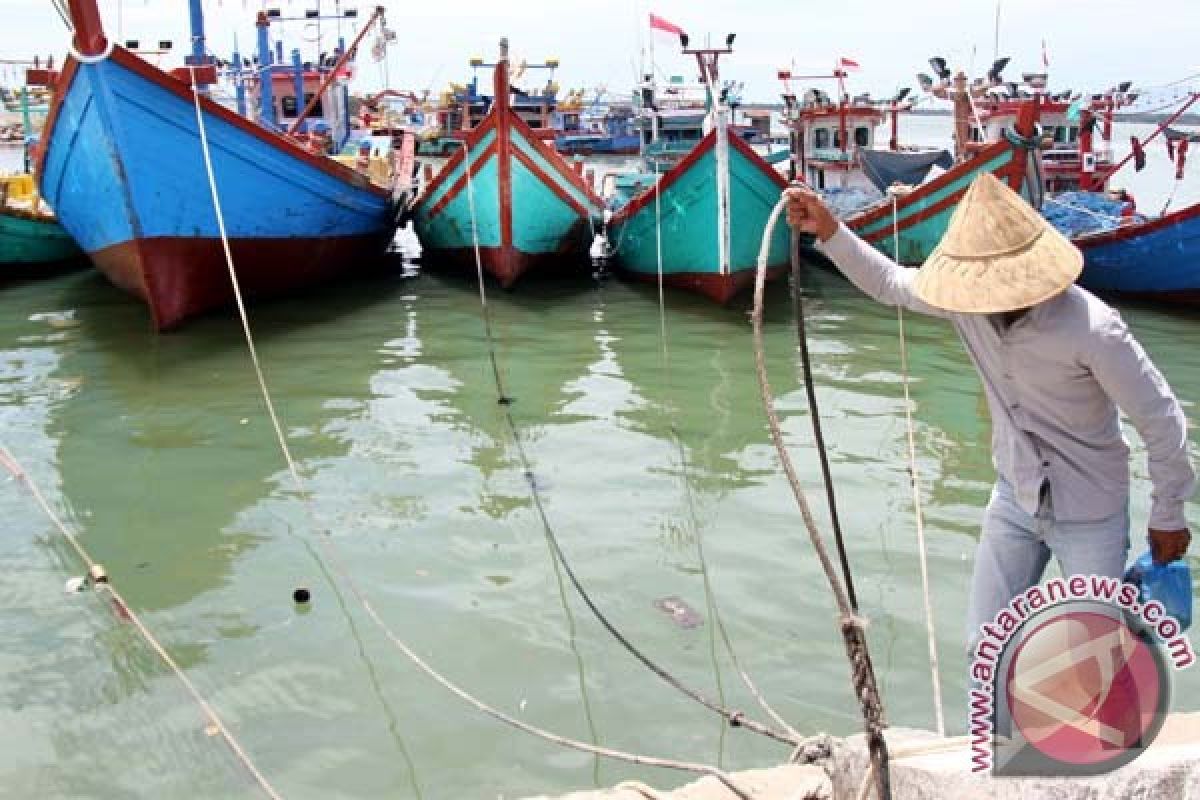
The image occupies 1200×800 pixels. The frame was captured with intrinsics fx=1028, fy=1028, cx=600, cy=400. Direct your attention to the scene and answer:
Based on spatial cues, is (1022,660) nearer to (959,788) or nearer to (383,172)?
(959,788)

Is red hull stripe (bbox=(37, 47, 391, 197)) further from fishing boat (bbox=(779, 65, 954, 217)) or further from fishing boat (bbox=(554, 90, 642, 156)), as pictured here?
fishing boat (bbox=(554, 90, 642, 156))

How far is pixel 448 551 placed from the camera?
477cm

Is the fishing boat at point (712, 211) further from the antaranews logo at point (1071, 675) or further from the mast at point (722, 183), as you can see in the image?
the antaranews logo at point (1071, 675)

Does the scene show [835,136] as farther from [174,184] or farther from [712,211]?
[174,184]

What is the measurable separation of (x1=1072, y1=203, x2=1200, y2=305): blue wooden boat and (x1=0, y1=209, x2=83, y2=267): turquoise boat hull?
1253cm

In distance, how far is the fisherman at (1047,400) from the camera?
2234 millimetres

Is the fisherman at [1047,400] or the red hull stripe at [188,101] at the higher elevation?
the red hull stripe at [188,101]

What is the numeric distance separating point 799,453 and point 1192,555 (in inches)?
85.7

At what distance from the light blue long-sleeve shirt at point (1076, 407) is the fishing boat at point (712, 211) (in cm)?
788

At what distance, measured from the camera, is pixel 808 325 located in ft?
34.3

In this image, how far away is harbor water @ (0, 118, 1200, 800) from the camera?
3314mm

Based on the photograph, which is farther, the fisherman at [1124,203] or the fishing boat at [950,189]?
the fisherman at [1124,203]

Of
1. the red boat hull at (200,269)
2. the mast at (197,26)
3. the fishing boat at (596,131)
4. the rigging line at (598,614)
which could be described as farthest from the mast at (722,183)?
the fishing boat at (596,131)

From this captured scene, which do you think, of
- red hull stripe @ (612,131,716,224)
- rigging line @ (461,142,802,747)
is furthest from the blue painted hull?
red hull stripe @ (612,131,716,224)
